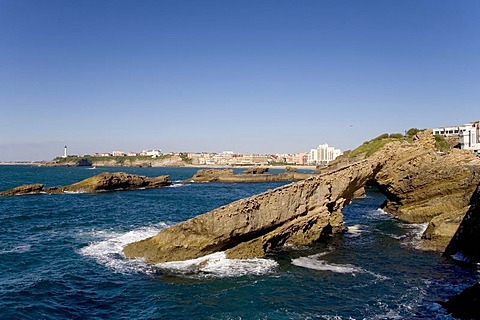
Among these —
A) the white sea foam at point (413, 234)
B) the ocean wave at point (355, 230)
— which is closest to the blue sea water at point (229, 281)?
the white sea foam at point (413, 234)

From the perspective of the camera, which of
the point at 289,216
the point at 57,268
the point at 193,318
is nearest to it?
the point at 193,318

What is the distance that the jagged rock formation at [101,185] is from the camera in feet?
215

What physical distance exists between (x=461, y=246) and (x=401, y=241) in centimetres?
494

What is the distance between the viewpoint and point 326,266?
69.7 ft

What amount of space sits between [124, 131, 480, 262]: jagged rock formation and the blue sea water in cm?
122

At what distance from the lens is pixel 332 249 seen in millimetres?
25125

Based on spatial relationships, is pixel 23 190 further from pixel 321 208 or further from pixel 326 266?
pixel 326 266

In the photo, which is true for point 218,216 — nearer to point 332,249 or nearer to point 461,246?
point 332,249

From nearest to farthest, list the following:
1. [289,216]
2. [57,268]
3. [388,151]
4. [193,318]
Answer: [193,318], [57,268], [289,216], [388,151]

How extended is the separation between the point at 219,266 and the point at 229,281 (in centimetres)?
251

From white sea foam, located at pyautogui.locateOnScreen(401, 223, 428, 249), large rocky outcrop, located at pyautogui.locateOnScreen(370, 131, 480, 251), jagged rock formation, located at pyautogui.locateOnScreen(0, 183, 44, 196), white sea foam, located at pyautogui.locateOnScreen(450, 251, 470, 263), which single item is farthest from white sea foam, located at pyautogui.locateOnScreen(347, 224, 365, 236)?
jagged rock formation, located at pyautogui.locateOnScreen(0, 183, 44, 196)

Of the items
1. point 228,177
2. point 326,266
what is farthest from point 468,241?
point 228,177

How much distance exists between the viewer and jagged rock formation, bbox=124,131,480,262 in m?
22.2

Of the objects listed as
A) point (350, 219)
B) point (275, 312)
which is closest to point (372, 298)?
point (275, 312)
